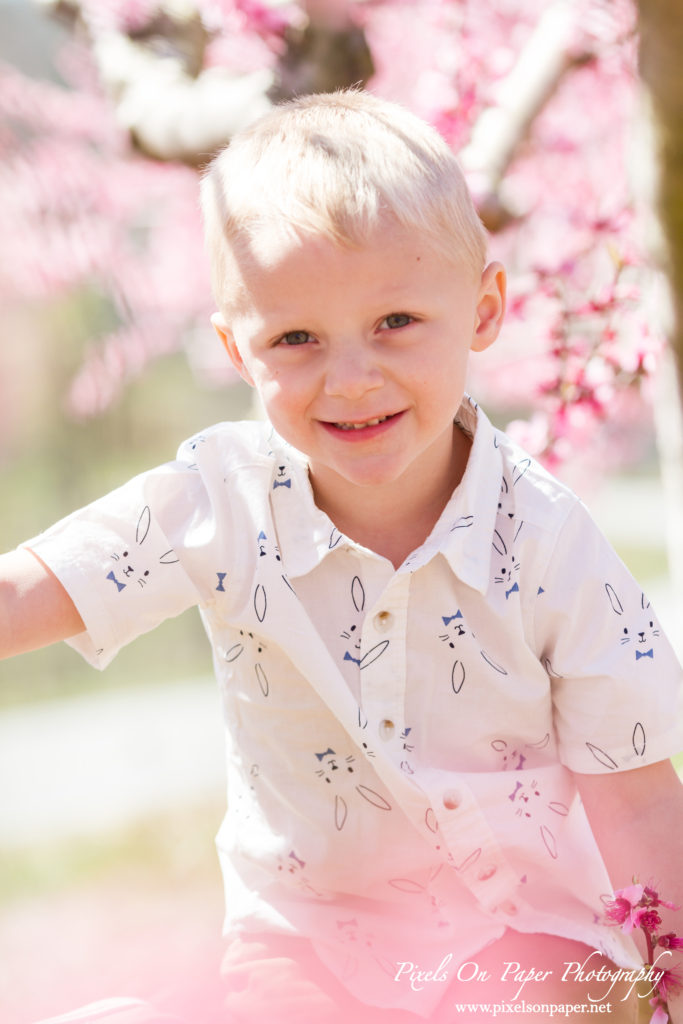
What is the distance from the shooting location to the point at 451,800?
53.9 inches

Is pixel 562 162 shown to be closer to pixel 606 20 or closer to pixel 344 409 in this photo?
pixel 606 20

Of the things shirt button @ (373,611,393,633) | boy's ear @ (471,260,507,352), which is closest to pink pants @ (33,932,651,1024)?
shirt button @ (373,611,393,633)

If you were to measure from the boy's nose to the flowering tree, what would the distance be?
0.45 metres

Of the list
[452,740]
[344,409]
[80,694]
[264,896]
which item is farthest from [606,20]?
[80,694]

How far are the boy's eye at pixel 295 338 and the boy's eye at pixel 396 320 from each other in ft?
0.30

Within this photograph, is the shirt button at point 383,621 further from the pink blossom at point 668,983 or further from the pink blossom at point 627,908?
the pink blossom at point 668,983

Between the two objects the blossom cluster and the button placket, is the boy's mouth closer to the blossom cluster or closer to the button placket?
the button placket

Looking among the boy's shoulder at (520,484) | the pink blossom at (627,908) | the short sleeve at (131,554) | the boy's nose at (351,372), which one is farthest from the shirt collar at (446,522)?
the pink blossom at (627,908)

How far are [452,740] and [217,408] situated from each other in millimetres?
5287

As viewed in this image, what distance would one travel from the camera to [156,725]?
4.19 m

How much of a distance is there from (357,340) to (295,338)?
80mm

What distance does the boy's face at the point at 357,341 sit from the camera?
129 cm

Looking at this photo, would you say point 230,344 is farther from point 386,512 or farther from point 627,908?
point 627,908

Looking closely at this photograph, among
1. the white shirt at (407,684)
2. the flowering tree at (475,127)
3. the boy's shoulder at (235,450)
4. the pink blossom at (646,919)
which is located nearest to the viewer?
the pink blossom at (646,919)
